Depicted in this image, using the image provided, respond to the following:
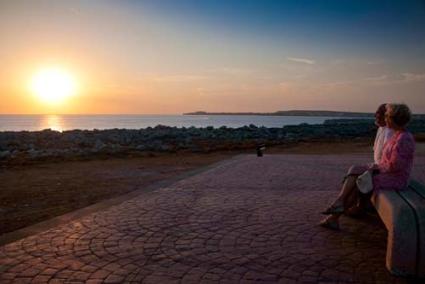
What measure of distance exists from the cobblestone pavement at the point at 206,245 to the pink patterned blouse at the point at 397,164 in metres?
0.80

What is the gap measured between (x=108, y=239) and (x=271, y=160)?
374 inches

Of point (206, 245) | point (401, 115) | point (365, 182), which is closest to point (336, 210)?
point (365, 182)

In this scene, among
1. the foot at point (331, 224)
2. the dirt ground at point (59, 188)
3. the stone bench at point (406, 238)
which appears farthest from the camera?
the dirt ground at point (59, 188)

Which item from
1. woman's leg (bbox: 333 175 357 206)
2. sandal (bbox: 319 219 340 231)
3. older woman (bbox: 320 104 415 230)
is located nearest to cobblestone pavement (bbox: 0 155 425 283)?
sandal (bbox: 319 219 340 231)

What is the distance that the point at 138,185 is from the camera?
1010 centimetres

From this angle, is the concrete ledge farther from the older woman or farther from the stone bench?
the older woman

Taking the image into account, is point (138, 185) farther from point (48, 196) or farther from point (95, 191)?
point (48, 196)

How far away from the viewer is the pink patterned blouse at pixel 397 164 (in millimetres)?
4770

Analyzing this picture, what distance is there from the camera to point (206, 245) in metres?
5.06

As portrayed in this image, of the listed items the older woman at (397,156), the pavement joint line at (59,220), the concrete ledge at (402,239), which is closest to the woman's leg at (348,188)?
the older woman at (397,156)

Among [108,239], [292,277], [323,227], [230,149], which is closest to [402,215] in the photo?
[292,277]

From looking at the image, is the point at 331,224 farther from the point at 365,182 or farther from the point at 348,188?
the point at 365,182

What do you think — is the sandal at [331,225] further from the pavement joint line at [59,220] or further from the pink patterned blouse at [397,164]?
the pavement joint line at [59,220]

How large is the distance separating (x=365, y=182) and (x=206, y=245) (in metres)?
2.11
